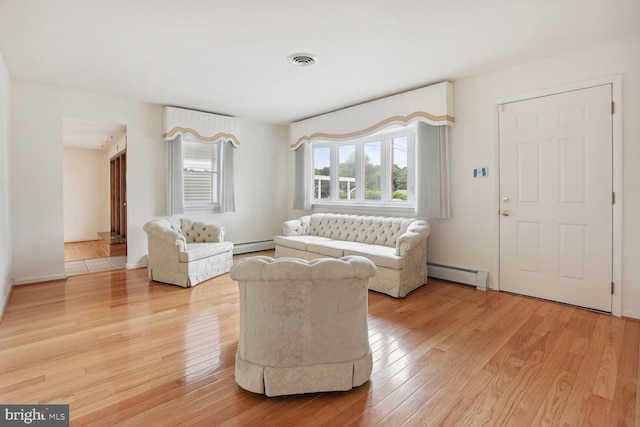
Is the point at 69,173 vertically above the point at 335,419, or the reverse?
the point at 69,173

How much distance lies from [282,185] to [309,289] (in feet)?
17.4

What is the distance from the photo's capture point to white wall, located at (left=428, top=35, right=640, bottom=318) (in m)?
2.99

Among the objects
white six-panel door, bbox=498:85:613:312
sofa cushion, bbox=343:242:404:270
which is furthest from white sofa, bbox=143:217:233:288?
white six-panel door, bbox=498:85:613:312

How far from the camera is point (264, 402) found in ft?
5.98

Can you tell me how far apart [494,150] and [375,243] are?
6.44 feet

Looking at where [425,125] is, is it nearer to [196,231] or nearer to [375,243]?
[375,243]

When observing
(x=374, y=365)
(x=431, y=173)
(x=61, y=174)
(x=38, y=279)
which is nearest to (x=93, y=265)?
(x=38, y=279)

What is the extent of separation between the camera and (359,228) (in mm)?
4992

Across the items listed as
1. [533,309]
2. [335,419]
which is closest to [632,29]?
[533,309]

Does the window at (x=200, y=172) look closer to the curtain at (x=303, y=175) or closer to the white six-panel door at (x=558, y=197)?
the curtain at (x=303, y=175)

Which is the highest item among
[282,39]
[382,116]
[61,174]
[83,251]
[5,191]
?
[282,39]

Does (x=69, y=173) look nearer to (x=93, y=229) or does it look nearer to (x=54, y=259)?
(x=93, y=229)

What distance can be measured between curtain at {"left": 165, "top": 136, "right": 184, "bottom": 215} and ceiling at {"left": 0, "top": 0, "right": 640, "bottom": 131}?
1.01m

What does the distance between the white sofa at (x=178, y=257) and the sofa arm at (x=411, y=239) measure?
256cm
